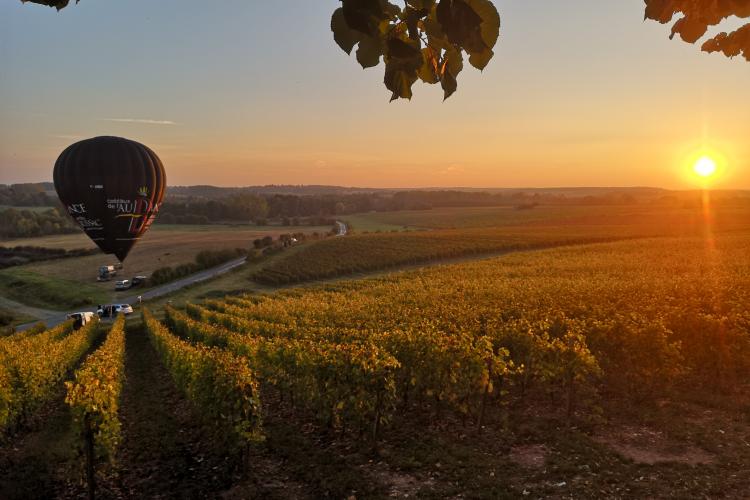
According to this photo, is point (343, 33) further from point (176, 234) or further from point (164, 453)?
point (176, 234)

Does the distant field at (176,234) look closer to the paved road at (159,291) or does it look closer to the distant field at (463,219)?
the distant field at (463,219)

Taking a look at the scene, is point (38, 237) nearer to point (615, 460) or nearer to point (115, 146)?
point (115, 146)

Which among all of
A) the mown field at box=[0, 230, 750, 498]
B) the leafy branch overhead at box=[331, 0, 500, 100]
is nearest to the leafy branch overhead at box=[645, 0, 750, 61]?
the leafy branch overhead at box=[331, 0, 500, 100]

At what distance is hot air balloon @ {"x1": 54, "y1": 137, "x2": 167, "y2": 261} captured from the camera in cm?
2325

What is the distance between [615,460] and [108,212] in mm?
23927

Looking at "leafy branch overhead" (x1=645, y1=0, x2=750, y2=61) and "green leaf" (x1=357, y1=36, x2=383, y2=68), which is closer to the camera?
"green leaf" (x1=357, y1=36, x2=383, y2=68)

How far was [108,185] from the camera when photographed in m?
23.4

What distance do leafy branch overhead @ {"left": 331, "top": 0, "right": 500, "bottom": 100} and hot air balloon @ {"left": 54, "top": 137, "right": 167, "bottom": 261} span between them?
25209mm

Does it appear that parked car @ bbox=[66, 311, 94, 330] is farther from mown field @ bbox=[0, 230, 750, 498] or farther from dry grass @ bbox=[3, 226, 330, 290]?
dry grass @ bbox=[3, 226, 330, 290]

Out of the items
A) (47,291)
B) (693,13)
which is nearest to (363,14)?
(693,13)

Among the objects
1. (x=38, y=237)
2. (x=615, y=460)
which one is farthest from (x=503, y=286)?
(x=38, y=237)

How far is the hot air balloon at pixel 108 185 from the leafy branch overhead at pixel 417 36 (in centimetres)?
2521

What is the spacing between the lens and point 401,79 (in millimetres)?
2010

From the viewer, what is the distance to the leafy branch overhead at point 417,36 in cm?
159
